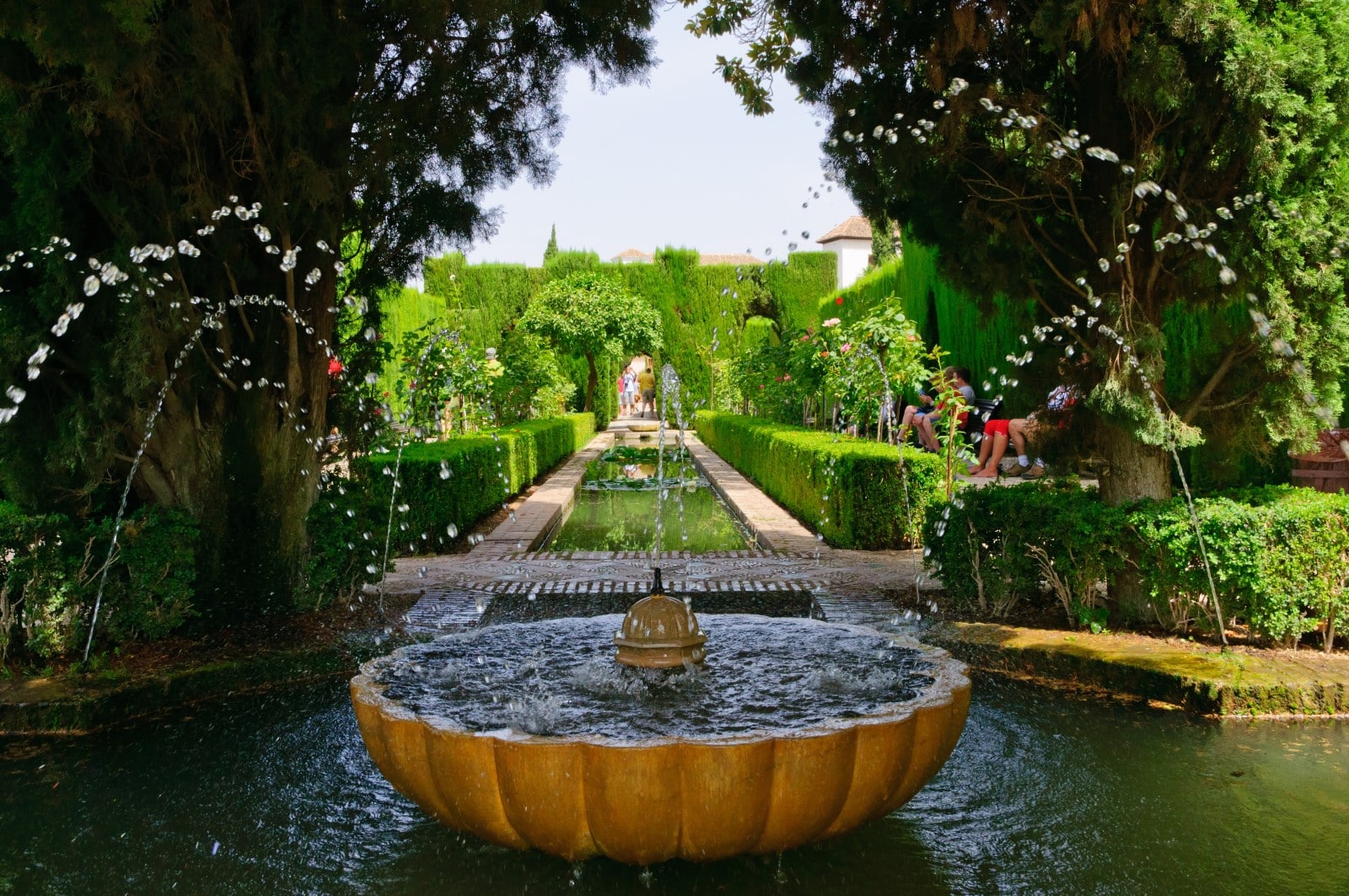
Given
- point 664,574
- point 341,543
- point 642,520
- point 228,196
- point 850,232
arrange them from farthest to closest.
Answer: point 850,232, point 642,520, point 664,574, point 341,543, point 228,196

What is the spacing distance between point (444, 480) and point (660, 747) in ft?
20.0

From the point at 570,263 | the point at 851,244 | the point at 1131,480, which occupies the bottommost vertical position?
the point at 1131,480

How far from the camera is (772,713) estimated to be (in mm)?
2807

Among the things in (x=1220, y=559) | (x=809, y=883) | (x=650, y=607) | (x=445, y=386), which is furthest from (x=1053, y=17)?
(x=445, y=386)

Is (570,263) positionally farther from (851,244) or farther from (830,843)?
(830,843)

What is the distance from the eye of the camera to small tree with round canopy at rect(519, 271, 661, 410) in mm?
25953

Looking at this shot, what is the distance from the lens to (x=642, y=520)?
409 inches

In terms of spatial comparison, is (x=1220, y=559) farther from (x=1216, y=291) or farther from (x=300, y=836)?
(x=300, y=836)

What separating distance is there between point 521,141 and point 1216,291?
383 centimetres

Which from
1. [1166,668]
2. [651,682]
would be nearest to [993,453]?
[1166,668]

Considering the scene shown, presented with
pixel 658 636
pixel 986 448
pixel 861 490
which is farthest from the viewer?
pixel 986 448

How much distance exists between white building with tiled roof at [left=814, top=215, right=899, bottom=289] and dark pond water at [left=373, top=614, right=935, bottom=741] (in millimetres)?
45036

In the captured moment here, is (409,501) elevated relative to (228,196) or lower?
lower

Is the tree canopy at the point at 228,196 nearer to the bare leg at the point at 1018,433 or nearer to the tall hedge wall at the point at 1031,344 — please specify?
the tall hedge wall at the point at 1031,344
